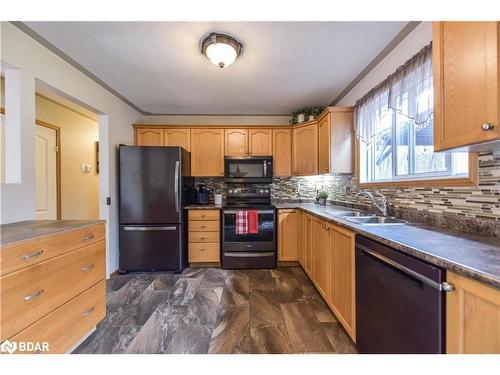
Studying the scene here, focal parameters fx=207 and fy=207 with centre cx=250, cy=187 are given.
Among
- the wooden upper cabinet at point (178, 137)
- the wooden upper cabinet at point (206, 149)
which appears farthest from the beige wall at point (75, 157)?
the wooden upper cabinet at point (206, 149)

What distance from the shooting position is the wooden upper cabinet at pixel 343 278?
141 centimetres

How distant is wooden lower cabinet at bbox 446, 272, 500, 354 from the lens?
2.06 ft

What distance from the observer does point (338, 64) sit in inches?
82.0

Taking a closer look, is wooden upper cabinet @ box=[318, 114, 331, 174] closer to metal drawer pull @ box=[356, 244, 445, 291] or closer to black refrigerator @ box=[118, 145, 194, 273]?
metal drawer pull @ box=[356, 244, 445, 291]

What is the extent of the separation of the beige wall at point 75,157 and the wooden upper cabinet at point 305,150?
344cm

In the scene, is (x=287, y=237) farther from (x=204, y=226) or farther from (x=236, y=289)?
(x=204, y=226)

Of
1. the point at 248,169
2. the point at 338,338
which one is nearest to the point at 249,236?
the point at 248,169

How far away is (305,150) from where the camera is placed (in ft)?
10.1

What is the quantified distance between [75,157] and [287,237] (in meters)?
3.51

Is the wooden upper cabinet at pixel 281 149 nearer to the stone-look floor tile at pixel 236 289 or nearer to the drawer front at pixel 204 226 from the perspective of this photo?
the drawer front at pixel 204 226

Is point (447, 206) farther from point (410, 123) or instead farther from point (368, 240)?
point (410, 123)

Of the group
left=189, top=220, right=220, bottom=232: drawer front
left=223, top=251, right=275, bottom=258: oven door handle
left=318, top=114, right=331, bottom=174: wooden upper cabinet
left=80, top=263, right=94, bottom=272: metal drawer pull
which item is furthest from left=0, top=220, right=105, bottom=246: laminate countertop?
left=318, top=114, right=331, bottom=174: wooden upper cabinet
